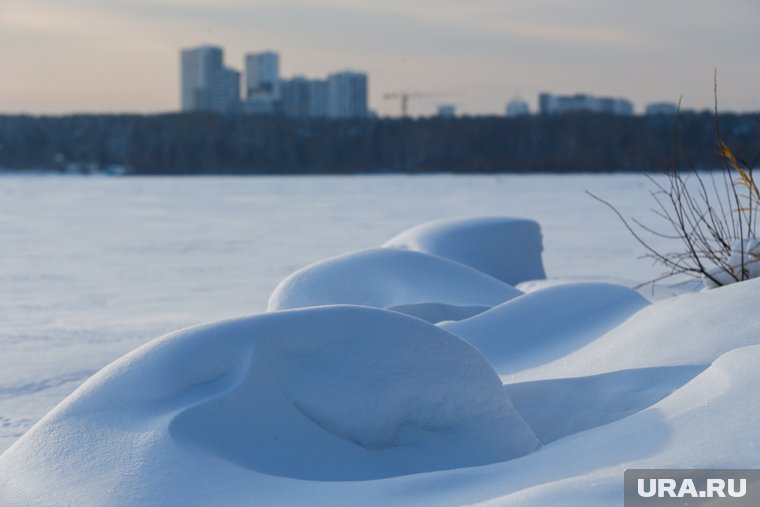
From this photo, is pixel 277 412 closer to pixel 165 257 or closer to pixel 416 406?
pixel 416 406

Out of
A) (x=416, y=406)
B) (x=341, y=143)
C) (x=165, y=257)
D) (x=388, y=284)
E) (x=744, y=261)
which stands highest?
(x=744, y=261)

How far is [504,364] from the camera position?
10.5 ft

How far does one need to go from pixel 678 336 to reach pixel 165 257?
702 cm

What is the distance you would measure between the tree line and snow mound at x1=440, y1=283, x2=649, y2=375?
154 ft

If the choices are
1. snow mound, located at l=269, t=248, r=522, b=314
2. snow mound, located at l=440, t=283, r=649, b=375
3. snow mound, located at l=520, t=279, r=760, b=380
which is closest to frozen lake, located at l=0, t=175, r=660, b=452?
snow mound, located at l=269, t=248, r=522, b=314

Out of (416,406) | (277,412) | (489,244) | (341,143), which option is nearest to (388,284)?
(489,244)

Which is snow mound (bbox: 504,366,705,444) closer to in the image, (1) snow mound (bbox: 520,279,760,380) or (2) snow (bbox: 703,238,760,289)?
(1) snow mound (bbox: 520,279,760,380)

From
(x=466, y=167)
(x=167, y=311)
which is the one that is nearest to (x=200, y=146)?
(x=466, y=167)

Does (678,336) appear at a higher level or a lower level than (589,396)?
higher

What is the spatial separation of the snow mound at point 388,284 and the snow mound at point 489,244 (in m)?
0.93

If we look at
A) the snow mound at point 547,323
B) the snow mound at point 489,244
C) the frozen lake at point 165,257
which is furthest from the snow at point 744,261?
the frozen lake at point 165,257

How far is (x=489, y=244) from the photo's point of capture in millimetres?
5863

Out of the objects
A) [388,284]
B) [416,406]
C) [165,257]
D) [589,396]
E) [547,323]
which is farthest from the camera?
[165,257]

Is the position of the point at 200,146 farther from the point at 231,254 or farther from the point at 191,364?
the point at 191,364
